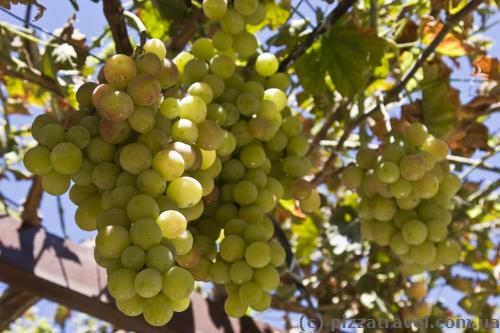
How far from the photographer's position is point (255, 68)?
106 cm

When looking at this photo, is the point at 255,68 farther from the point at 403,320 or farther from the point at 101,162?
the point at 403,320

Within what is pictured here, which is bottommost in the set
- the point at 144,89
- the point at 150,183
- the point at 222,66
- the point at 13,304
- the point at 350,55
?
the point at 13,304

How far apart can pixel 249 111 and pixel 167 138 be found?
0.74ft

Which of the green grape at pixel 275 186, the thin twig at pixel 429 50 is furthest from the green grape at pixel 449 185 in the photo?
the green grape at pixel 275 186

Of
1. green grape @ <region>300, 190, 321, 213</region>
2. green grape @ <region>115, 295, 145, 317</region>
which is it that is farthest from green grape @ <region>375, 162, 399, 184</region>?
green grape @ <region>115, 295, 145, 317</region>

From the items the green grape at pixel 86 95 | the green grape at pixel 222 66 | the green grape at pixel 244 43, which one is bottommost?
the green grape at pixel 86 95

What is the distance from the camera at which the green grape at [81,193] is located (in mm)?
759

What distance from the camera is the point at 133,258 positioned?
62 centimetres

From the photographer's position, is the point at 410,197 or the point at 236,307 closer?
the point at 236,307

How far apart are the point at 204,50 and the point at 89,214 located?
1.19 feet

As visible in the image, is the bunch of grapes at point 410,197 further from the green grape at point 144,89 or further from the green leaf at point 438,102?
the green grape at point 144,89

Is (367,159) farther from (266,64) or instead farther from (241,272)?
(241,272)

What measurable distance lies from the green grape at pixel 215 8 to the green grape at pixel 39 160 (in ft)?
1.23

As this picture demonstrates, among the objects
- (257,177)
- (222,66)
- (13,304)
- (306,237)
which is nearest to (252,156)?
(257,177)
